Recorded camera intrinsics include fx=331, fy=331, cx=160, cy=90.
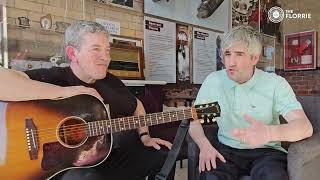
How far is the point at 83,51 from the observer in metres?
1.67

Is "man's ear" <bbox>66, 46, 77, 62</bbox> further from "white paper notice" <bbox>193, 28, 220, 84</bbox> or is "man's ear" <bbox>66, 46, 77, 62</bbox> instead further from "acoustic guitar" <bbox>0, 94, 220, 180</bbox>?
"white paper notice" <bbox>193, 28, 220, 84</bbox>

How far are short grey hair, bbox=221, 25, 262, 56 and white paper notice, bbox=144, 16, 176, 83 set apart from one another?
1.69 m

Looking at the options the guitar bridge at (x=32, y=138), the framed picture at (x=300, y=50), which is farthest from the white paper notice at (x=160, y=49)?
the framed picture at (x=300, y=50)

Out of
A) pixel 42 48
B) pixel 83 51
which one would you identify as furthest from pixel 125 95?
pixel 42 48

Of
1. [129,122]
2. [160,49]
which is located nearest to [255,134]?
[129,122]

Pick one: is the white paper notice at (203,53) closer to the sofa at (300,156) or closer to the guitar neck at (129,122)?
the sofa at (300,156)

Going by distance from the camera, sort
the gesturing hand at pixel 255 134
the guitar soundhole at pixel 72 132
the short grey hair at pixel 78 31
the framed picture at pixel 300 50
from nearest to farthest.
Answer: the gesturing hand at pixel 255 134, the guitar soundhole at pixel 72 132, the short grey hair at pixel 78 31, the framed picture at pixel 300 50

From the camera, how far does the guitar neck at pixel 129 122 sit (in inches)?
60.0

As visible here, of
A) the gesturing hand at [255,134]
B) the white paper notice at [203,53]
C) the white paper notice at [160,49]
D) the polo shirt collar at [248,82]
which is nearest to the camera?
the gesturing hand at [255,134]

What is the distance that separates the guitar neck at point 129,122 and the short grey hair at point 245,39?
1.51ft

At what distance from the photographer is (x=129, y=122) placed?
159 centimetres

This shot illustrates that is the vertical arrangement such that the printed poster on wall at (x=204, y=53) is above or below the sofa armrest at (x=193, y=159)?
above

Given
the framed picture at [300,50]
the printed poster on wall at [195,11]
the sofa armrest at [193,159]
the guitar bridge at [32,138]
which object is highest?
the printed poster on wall at [195,11]

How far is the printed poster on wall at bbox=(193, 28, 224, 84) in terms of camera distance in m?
4.06
